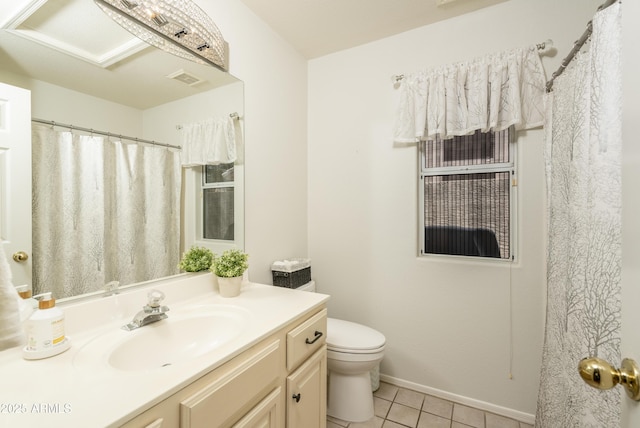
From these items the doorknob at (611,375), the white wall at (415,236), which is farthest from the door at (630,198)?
the white wall at (415,236)

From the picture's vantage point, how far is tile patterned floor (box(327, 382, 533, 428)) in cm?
159

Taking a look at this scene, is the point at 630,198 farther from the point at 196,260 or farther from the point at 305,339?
the point at 196,260

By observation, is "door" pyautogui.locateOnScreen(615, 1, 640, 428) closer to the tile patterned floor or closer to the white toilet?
the white toilet

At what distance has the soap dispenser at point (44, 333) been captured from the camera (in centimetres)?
73

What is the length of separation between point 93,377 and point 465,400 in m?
1.98

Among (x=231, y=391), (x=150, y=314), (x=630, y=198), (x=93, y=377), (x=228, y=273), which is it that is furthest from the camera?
(x=228, y=273)

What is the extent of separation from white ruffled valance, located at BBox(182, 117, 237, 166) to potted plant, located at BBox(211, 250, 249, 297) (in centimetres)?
50

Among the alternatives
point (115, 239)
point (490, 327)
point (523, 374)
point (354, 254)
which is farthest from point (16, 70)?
point (523, 374)

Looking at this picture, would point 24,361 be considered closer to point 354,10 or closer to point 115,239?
point 115,239

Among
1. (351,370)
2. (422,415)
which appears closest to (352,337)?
(351,370)

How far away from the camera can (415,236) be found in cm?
187

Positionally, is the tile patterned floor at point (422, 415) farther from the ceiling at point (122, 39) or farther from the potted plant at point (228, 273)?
the ceiling at point (122, 39)

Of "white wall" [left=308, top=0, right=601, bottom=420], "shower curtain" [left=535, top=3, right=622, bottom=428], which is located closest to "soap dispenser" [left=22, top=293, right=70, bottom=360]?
"shower curtain" [left=535, top=3, right=622, bottom=428]

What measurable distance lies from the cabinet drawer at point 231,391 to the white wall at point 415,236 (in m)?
1.19
